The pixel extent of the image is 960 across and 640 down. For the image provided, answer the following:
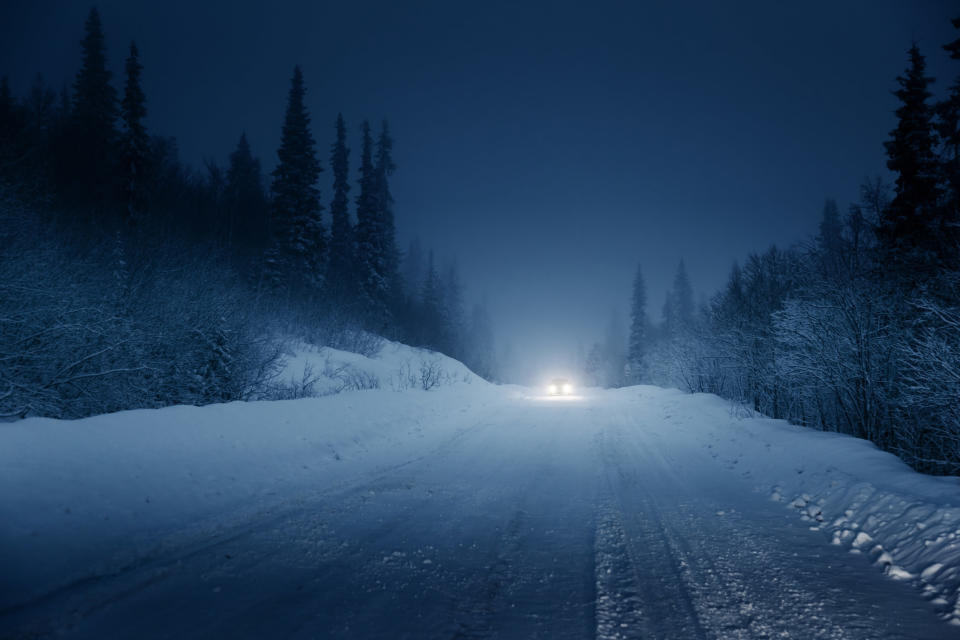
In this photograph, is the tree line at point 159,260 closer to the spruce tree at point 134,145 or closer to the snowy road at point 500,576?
the spruce tree at point 134,145

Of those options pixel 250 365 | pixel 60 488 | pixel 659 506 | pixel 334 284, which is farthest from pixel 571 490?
pixel 334 284

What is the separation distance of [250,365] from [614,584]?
36.2 ft

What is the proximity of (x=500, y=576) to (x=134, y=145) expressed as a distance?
101ft

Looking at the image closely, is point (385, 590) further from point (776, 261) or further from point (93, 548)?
point (776, 261)

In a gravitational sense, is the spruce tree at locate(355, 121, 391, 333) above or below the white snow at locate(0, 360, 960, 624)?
above

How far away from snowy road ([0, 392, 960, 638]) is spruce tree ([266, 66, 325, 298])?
2377 centimetres

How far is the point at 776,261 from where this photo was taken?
17.2 metres

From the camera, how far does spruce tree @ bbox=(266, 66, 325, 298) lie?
2741 centimetres

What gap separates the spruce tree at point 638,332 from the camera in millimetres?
50319

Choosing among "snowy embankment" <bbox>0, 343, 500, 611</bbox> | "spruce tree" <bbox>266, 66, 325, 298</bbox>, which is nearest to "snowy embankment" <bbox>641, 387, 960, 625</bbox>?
"snowy embankment" <bbox>0, 343, 500, 611</bbox>

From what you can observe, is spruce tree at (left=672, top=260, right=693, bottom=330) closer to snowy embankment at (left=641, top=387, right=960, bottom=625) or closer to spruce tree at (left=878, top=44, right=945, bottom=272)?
spruce tree at (left=878, top=44, right=945, bottom=272)

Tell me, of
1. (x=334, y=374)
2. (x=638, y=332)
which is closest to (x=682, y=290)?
(x=638, y=332)

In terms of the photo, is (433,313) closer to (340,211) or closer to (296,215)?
(340,211)

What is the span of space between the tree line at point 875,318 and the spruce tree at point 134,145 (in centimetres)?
2969
